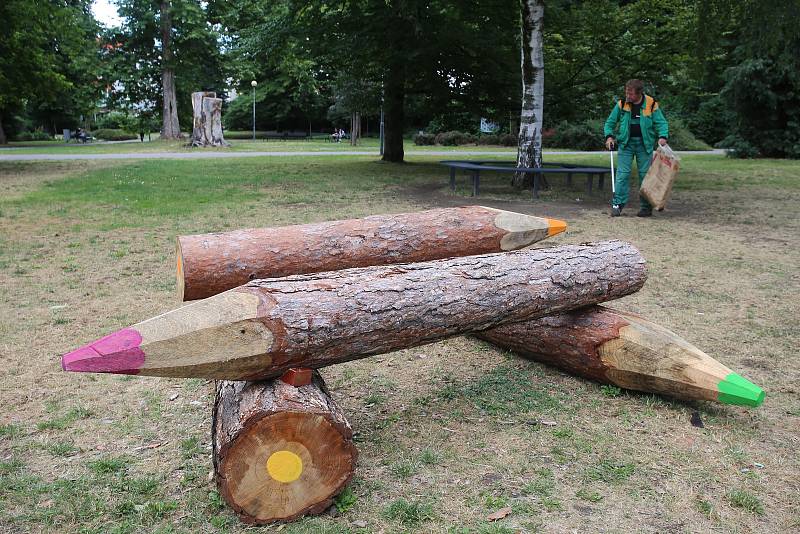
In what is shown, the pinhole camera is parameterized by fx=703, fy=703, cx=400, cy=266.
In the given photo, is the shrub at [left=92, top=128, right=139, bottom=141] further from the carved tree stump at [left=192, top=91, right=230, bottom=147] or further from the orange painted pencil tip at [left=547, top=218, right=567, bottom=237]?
the orange painted pencil tip at [left=547, top=218, right=567, bottom=237]

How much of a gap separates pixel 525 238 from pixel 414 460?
6.29 feet

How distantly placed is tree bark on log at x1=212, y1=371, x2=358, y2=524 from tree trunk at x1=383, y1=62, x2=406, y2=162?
14467 mm

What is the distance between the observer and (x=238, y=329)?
9.22 feet

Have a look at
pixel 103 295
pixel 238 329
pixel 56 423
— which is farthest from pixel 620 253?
pixel 103 295

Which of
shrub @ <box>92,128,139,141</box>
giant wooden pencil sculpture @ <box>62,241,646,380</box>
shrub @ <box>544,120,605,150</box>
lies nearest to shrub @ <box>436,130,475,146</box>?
shrub @ <box>544,120,605,150</box>

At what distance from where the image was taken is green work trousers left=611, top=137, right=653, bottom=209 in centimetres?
991

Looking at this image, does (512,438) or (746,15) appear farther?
(746,15)

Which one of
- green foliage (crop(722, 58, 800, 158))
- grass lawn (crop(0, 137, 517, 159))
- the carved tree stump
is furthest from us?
the carved tree stump

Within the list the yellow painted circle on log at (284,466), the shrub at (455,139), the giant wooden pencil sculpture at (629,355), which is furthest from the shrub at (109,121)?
the yellow painted circle on log at (284,466)

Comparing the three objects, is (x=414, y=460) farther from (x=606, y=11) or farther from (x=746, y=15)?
(x=606, y=11)

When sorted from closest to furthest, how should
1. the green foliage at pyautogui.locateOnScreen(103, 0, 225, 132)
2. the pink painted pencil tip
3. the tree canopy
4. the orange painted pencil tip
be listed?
the pink painted pencil tip, the orange painted pencil tip, the tree canopy, the green foliage at pyautogui.locateOnScreen(103, 0, 225, 132)

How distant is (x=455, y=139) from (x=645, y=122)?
2930cm

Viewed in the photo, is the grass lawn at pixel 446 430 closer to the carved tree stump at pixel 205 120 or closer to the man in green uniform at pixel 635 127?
the man in green uniform at pixel 635 127

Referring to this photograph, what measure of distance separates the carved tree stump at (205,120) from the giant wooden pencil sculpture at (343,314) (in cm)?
2902
